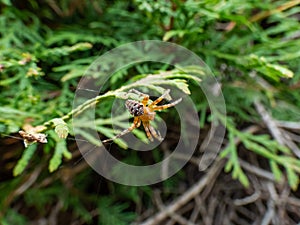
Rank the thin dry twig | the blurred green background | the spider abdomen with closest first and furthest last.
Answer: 1. the spider abdomen
2. the blurred green background
3. the thin dry twig

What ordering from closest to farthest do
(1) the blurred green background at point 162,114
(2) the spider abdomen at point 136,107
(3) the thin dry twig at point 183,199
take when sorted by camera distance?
(2) the spider abdomen at point 136,107 → (1) the blurred green background at point 162,114 → (3) the thin dry twig at point 183,199

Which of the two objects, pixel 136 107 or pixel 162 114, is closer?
pixel 136 107

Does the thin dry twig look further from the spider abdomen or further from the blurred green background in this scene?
the spider abdomen

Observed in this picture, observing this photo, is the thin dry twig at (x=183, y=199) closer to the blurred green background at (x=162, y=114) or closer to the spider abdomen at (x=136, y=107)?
the blurred green background at (x=162, y=114)

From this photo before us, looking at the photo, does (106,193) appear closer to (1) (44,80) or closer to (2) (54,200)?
(2) (54,200)

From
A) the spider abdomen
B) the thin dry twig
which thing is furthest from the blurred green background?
the spider abdomen

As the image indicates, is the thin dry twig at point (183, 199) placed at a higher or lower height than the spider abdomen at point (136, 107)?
lower

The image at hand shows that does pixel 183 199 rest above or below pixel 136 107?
below

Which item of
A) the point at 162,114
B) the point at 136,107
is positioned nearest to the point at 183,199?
the point at 162,114

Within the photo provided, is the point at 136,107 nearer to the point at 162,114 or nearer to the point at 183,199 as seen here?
the point at 162,114

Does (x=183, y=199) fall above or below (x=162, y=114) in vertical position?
below

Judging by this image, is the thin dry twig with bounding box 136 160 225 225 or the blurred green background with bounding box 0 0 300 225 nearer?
the blurred green background with bounding box 0 0 300 225

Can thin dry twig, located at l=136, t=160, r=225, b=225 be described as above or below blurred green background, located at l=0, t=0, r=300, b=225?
below

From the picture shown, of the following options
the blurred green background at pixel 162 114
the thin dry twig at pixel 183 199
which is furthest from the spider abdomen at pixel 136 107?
the thin dry twig at pixel 183 199
